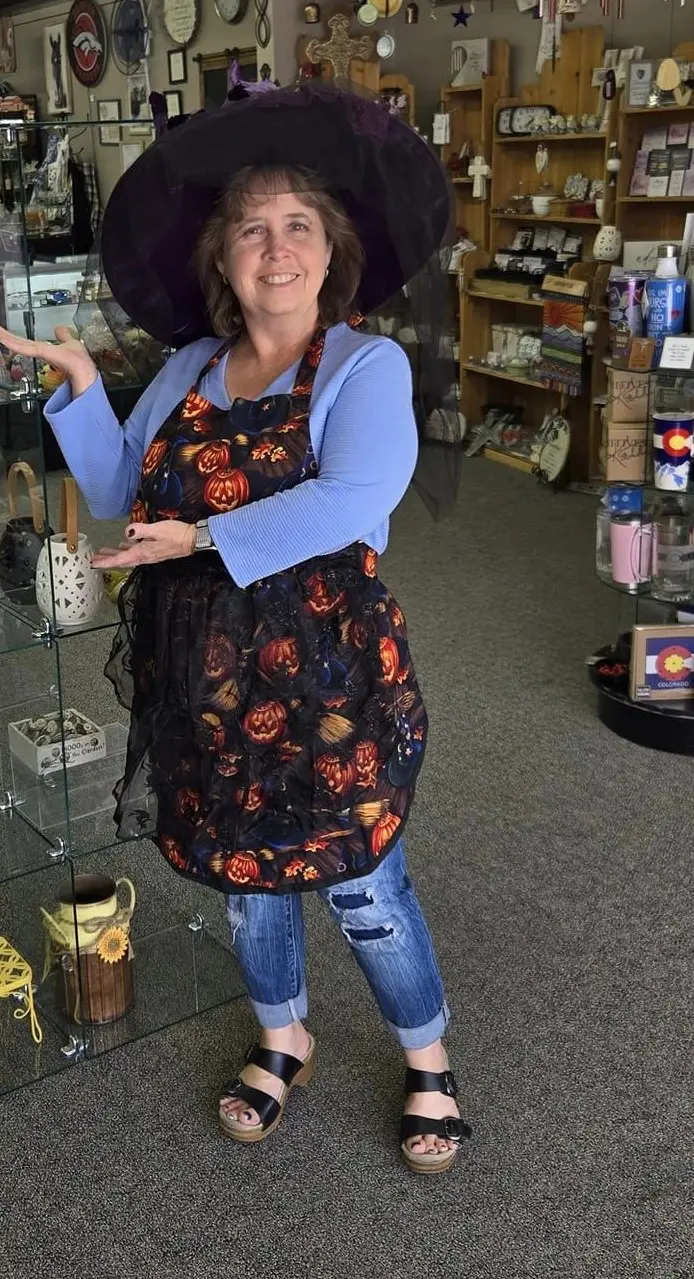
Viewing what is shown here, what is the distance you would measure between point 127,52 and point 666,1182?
7.89 meters

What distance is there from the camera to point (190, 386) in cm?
165

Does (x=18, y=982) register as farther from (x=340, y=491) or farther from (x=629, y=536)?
(x=629, y=536)

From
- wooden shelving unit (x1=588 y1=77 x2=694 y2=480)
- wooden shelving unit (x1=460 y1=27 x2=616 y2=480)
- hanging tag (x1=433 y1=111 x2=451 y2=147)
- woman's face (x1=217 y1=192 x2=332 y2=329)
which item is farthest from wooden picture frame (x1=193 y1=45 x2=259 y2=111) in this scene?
Answer: woman's face (x1=217 y1=192 x2=332 y2=329)

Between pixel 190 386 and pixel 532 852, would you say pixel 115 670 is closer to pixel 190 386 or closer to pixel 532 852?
pixel 190 386

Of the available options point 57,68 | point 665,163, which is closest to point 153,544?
point 665,163

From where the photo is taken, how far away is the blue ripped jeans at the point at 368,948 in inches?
67.6

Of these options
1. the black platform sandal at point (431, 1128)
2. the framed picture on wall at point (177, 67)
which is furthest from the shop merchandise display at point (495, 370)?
the framed picture on wall at point (177, 67)

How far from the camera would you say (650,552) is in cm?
323

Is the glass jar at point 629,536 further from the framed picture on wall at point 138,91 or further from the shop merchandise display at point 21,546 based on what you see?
the framed picture on wall at point 138,91

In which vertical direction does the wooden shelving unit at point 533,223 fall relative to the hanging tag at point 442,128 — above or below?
below

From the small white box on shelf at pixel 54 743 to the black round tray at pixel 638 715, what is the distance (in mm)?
1504

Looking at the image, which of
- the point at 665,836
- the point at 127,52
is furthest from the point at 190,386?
the point at 127,52

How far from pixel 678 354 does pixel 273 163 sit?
1728mm

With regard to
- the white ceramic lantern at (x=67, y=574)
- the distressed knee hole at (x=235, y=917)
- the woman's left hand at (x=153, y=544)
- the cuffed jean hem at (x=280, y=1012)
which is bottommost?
the cuffed jean hem at (x=280, y=1012)
